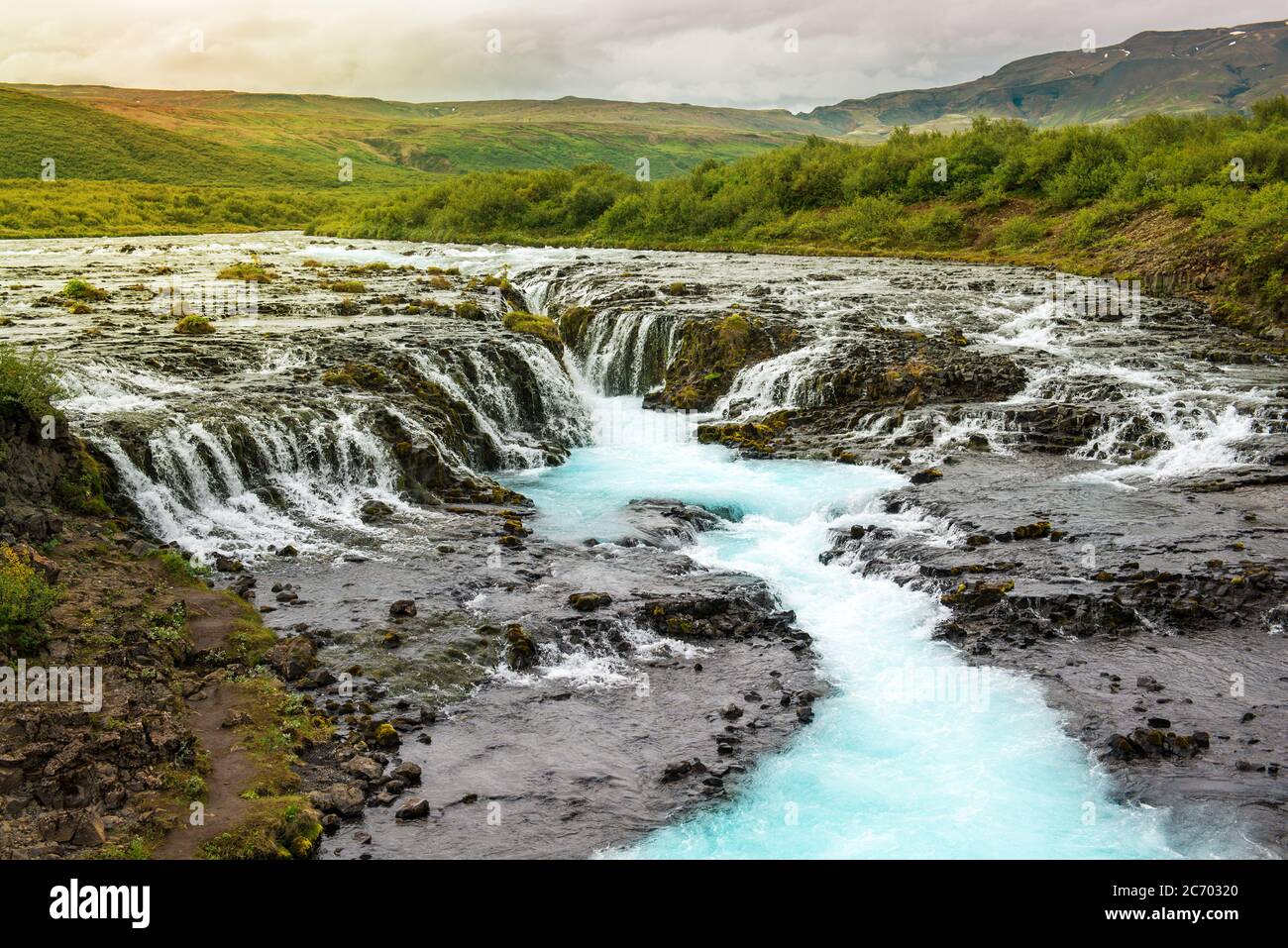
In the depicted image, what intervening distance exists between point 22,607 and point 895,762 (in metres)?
11.5

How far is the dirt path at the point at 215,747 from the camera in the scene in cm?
995

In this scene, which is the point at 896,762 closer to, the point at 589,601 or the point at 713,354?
the point at 589,601

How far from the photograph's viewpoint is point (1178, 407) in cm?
2402

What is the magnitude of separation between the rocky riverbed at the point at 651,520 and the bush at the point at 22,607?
2471mm

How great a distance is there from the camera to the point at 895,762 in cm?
1241

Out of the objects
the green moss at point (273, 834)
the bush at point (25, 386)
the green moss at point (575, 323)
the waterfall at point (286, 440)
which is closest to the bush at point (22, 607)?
the bush at point (25, 386)

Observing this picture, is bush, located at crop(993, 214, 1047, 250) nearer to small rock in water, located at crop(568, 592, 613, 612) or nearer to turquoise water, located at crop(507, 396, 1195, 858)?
turquoise water, located at crop(507, 396, 1195, 858)

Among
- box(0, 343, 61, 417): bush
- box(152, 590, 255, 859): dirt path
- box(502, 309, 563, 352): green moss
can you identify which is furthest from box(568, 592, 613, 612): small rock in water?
box(502, 309, 563, 352): green moss

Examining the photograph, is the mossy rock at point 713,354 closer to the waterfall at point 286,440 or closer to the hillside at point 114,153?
the waterfall at point 286,440

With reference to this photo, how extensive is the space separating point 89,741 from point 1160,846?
11.6 meters

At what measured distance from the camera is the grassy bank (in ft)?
127
